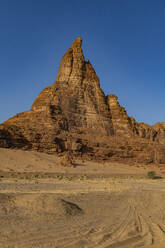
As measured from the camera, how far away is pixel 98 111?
2163 inches

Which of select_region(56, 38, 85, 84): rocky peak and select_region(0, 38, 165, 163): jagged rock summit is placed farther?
select_region(56, 38, 85, 84): rocky peak

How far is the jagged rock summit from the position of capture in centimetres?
4066

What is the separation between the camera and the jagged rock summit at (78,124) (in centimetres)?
4066

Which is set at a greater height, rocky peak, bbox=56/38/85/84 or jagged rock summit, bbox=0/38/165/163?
rocky peak, bbox=56/38/85/84

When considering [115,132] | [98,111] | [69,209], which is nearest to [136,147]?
[115,132]

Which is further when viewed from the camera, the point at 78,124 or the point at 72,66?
the point at 72,66

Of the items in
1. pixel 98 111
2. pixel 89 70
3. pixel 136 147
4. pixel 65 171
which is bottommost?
pixel 65 171

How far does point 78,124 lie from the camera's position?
164 feet

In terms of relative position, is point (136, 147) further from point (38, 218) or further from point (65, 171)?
point (38, 218)

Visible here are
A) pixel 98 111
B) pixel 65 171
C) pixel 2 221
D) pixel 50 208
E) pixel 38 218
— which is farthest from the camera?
pixel 98 111

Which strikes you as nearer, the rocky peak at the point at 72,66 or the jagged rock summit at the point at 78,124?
the jagged rock summit at the point at 78,124

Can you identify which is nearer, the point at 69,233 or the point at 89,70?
the point at 69,233

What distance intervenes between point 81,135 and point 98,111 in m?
10.2

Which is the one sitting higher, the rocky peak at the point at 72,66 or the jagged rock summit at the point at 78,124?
the rocky peak at the point at 72,66
